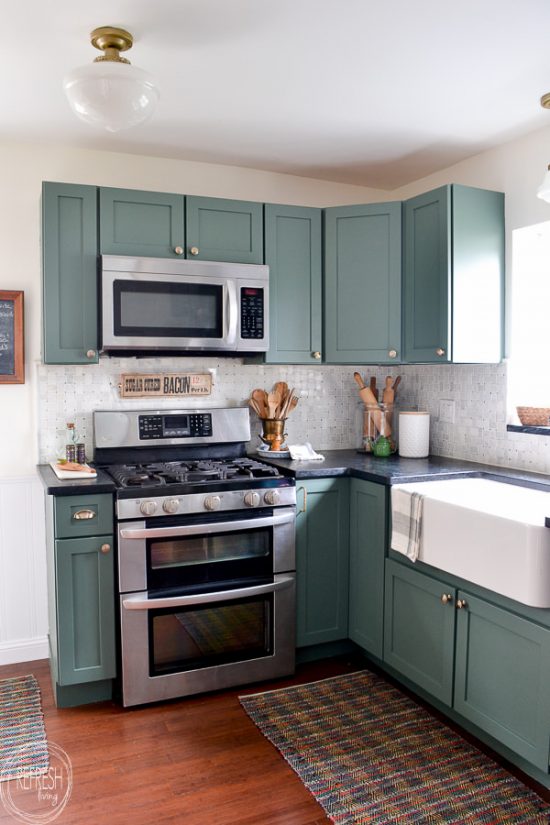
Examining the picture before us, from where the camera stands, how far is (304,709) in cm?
267

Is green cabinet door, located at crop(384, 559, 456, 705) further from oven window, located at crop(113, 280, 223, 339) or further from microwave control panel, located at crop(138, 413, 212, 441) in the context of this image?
oven window, located at crop(113, 280, 223, 339)

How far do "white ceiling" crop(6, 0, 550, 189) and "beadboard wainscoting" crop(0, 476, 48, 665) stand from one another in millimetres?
1669

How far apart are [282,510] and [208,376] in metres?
0.89

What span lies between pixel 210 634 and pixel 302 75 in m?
2.21

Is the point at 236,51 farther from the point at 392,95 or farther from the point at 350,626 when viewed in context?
the point at 350,626

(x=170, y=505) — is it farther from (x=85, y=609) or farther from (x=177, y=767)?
(x=177, y=767)

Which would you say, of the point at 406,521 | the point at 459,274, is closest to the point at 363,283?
the point at 459,274

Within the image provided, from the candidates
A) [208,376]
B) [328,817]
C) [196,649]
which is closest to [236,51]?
[208,376]

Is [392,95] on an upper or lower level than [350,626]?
upper

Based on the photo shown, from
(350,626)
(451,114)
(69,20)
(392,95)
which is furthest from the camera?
(350,626)

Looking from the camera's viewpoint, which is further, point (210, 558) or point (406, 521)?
point (210, 558)

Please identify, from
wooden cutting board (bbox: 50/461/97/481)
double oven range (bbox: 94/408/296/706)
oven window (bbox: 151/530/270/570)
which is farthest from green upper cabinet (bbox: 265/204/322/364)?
wooden cutting board (bbox: 50/461/97/481)

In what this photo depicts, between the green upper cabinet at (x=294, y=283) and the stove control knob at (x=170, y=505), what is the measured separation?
943 mm

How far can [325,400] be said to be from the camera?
12.2ft
